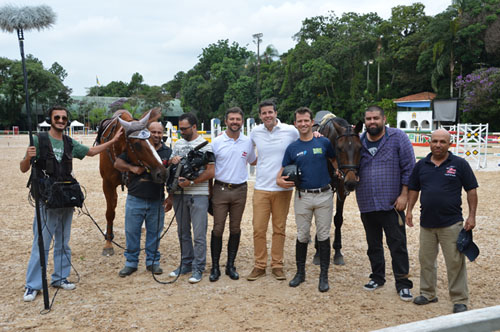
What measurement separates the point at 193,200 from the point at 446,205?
274 centimetres

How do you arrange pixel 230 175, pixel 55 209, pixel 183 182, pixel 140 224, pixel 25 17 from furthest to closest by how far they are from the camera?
pixel 140 224 → pixel 230 175 → pixel 183 182 → pixel 55 209 → pixel 25 17

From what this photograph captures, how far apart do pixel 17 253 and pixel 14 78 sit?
5916cm

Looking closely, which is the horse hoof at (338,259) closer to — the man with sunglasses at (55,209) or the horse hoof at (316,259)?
the horse hoof at (316,259)

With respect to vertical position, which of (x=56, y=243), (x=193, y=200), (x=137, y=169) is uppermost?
(x=137, y=169)

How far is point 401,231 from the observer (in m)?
4.20

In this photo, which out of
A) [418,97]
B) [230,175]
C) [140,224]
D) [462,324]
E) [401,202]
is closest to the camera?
[462,324]

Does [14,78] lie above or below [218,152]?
above

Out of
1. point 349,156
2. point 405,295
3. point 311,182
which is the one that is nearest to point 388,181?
point 349,156

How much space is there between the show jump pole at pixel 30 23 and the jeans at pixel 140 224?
3.61ft

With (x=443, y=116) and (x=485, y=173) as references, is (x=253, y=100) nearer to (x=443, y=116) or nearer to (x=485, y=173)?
(x=443, y=116)

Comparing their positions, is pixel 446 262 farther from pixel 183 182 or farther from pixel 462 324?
pixel 183 182

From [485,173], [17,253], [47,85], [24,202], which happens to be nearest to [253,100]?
[47,85]

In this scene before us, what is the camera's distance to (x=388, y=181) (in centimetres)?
415

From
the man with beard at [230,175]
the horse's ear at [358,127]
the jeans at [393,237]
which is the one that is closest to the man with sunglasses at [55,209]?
the man with beard at [230,175]
